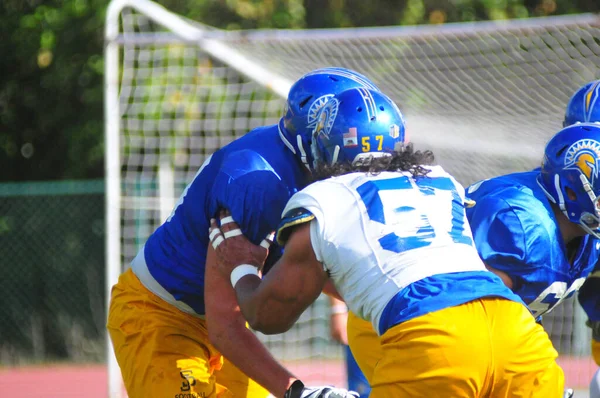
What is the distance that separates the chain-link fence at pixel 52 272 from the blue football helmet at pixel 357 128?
8.96 meters

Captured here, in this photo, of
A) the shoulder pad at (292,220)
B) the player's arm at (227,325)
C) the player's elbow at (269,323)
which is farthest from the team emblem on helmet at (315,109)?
the player's elbow at (269,323)

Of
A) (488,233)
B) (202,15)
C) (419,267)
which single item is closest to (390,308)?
(419,267)

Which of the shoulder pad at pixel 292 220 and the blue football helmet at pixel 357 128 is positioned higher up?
the blue football helmet at pixel 357 128

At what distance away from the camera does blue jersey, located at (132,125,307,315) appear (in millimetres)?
3326

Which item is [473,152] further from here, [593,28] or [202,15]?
[202,15]

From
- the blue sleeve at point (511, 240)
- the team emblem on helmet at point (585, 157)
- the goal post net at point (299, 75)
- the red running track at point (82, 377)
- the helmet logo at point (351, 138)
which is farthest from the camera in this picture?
the red running track at point (82, 377)

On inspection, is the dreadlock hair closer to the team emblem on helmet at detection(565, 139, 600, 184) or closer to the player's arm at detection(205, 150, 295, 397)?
the player's arm at detection(205, 150, 295, 397)

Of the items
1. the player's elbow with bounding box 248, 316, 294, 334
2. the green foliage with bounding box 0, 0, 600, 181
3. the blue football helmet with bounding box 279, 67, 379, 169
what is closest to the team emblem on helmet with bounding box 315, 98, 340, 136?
the blue football helmet with bounding box 279, 67, 379, 169

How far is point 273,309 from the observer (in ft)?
9.49

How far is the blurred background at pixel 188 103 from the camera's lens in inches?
295

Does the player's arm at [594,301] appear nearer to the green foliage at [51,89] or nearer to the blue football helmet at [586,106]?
the blue football helmet at [586,106]

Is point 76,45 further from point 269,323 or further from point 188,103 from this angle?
point 269,323

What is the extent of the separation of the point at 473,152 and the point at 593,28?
1385mm

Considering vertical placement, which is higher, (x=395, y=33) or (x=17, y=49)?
(x=395, y=33)
